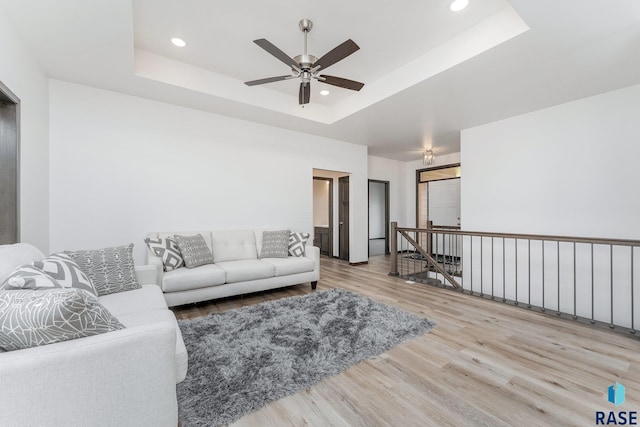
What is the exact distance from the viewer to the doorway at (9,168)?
88.7 inches

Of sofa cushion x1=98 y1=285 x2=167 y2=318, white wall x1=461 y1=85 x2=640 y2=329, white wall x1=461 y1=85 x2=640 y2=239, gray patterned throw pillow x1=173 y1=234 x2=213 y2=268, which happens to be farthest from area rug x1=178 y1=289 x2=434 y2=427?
white wall x1=461 y1=85 x2=640 y2=239

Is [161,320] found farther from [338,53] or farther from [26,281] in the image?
[338,53]

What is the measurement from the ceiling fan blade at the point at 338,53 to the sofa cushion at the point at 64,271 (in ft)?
8.10

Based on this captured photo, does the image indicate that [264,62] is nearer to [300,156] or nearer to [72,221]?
[300,156]

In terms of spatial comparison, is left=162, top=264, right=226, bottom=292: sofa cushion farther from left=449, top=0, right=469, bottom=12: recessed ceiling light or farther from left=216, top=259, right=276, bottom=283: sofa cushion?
left=449, top=0, right=469, bottom=12: recessed ceiling light

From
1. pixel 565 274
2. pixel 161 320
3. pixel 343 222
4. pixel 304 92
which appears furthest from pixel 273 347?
pixel 343 222

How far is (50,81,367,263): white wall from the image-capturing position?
320 cm

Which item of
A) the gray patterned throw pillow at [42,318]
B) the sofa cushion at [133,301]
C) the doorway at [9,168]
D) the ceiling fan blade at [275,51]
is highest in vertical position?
the ceiling fan blade at [275,51]

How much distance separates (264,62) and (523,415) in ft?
12.7

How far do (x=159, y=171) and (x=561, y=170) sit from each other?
5589 mm

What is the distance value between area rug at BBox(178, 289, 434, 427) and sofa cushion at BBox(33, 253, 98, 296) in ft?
3.08

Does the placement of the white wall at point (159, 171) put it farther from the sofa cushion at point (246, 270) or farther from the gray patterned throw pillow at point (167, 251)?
the sofa cushion at point (246, 270)

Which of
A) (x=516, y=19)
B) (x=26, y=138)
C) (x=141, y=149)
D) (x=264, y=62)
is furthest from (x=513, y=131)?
(x=26, y=138)

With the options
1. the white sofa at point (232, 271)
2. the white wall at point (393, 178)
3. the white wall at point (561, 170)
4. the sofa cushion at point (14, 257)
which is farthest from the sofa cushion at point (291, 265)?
the white wall at point (393, 178)
